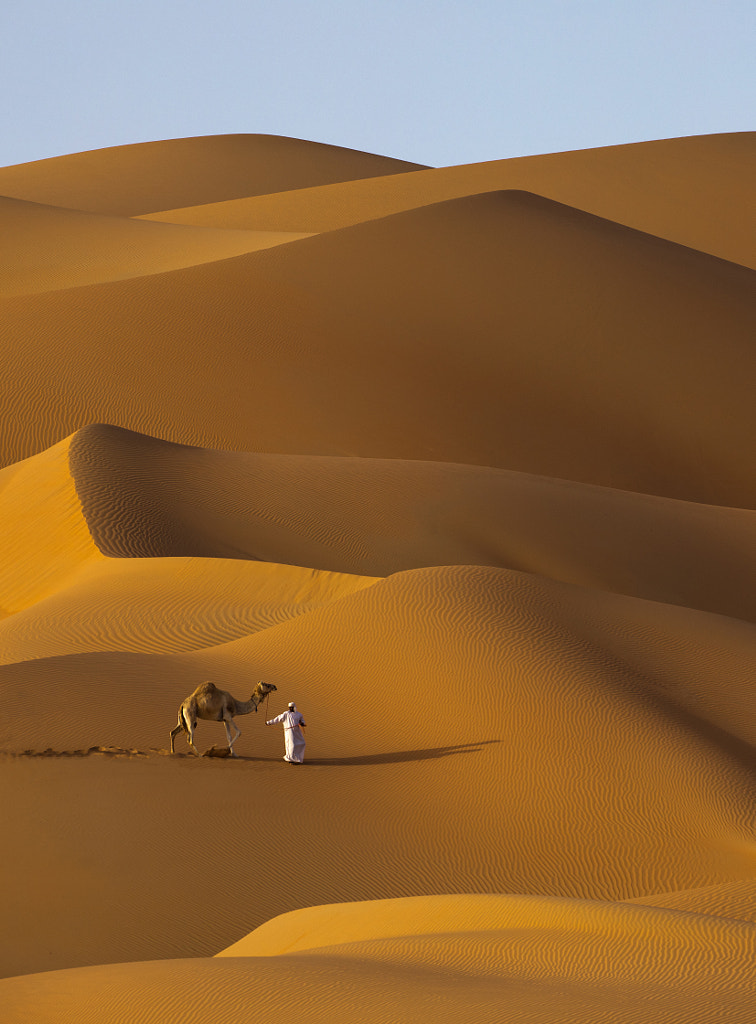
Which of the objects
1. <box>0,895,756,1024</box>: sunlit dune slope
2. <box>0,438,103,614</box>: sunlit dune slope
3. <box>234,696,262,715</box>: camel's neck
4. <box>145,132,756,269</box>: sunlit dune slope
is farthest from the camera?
<box>145,132,756,269</box>: sunlit dune slope

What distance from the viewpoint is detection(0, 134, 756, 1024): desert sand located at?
20.7ft

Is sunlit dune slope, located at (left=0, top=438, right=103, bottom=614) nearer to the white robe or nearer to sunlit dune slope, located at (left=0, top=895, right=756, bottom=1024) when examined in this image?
the white robe

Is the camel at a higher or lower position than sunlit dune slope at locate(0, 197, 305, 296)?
lower

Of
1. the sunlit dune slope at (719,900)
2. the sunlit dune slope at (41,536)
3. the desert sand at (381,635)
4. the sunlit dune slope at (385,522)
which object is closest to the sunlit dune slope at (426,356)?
the desert sand at (381,635)

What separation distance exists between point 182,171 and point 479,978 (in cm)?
7588

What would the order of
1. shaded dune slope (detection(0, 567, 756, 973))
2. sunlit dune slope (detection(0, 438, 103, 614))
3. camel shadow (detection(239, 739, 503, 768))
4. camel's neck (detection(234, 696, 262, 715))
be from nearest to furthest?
shaded dune slope (detection(0, 567, 756, 973)) → camel's neck (detection(234, 696, 262, 715)) → camel shadow (detection(239, 739, 503, 768)) → sunlit dune slope (detection(0, 438, 103, 614))

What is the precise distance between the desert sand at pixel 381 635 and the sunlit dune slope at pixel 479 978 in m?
0.02

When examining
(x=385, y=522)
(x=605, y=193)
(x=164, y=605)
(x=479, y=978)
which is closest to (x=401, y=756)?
(x=164, y=605)

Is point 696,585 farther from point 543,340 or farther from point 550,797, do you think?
point 543,340

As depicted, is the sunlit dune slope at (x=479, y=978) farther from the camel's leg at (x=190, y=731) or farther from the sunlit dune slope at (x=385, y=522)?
the sunlit dune slope at (x=385, y=522)

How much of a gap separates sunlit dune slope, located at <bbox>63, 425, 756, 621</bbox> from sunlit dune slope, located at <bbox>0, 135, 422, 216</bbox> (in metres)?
51.1

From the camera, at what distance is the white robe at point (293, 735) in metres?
10.5

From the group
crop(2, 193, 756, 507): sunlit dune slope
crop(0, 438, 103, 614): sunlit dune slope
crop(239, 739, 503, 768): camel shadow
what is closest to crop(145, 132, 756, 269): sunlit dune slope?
crop(2, 193, 756, 507): sunlit dune slope

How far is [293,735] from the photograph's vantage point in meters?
10.5
